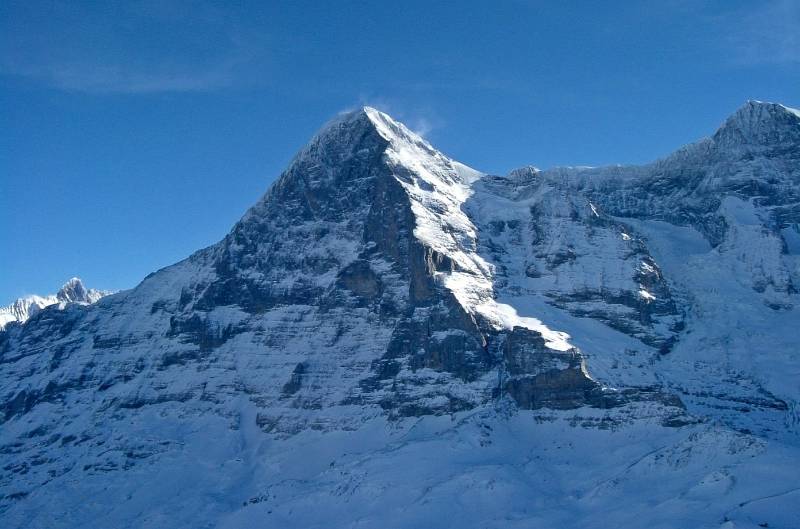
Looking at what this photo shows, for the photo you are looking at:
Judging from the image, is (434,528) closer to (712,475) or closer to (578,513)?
(578,513)

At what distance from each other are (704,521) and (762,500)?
992 centimetres

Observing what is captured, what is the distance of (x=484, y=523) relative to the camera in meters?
198

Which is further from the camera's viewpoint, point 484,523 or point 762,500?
point 484,523

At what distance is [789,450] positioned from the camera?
7800 inches

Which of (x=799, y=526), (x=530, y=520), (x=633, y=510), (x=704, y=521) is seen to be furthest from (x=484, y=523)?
(x=799, y=526)

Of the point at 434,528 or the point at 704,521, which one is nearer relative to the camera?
the point at 704,521

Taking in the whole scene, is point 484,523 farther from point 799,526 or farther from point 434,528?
point 799,526

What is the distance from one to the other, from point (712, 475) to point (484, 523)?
39.4 m

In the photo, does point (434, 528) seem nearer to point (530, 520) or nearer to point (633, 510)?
point (530, 520)

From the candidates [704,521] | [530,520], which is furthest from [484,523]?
[704,521]

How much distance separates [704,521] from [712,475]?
608 inches

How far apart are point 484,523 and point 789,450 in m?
54.1

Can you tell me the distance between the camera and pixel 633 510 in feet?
623

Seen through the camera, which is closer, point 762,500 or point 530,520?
point 762,500
